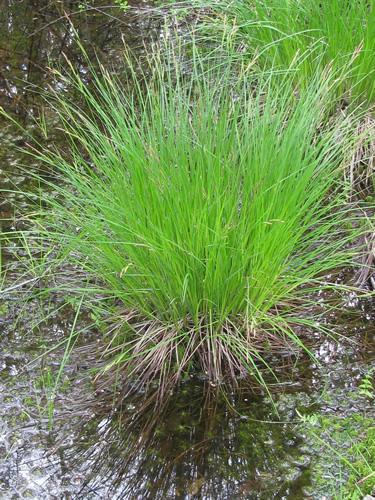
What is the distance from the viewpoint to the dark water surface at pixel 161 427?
81.4 inches

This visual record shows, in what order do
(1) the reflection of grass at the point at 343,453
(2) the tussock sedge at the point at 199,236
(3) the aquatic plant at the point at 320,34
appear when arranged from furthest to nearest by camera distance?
(3) the aquatic plant at the point at 320,34, (2) the tussock sedge at the point at 199,236, (1) the reflection of grass at the point at 343,453

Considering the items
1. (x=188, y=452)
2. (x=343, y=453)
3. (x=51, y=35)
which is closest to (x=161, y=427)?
(x=188, y=452)

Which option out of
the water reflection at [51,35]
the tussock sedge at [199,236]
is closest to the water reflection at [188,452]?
the tussock sedge at [199,236]

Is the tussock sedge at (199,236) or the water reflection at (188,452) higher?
the tussock sedge at (199,236)

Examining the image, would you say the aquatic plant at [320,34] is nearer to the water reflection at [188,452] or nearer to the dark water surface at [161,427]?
the dark water surface at [161,427]

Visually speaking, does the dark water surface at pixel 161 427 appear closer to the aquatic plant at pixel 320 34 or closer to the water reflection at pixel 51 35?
the aquatic plant at pixel 320 34

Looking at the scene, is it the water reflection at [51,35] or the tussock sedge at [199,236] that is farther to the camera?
the water reflection at [51,35]

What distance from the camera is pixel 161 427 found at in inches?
89.4

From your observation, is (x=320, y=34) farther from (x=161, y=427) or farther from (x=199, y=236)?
(x=161, y=427)

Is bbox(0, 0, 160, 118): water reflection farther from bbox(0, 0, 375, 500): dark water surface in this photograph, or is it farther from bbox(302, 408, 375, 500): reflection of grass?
bbox(302, 408, 375, 500): reflection of grass

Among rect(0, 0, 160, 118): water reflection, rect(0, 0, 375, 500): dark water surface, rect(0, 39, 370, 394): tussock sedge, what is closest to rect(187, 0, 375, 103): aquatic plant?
rect(0, 39, 370, 394): tussock sedge

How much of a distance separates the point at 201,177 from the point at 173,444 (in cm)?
95

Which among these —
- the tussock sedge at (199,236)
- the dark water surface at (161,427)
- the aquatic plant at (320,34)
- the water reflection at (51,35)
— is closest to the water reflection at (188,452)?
the dark water surface at (161,427)

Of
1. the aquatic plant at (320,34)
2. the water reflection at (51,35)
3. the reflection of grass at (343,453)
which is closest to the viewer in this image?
the reflection of grass at (343,453)
